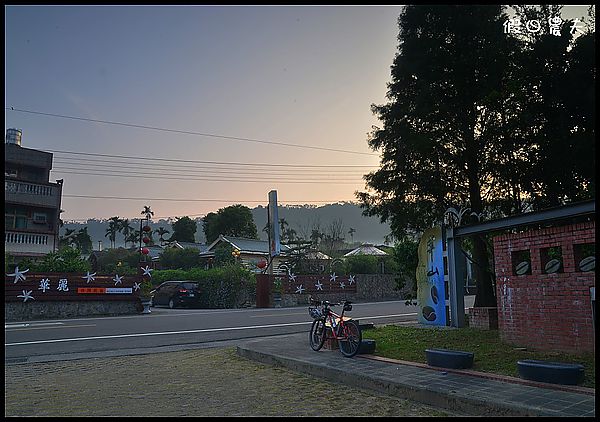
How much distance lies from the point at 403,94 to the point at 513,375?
9.72m

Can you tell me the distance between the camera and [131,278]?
82.4ft

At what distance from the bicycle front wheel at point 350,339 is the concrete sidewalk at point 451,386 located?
154 millimetres

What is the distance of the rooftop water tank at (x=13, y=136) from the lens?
151 ft

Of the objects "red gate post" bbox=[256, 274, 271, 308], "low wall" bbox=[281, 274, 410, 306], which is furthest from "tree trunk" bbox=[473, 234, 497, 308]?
"low wall" bbox=[281, 274, 410, 306]

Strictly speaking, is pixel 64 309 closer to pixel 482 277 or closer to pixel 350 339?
pixel 482 277

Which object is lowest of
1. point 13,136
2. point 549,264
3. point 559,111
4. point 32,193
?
point 549,264

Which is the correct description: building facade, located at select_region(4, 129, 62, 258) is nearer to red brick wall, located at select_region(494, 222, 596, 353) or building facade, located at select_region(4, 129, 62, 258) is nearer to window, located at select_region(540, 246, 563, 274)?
red brick wall, located at select_region(494, 222, 596, 353)

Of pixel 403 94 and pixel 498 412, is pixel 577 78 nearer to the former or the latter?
pixel 403 94

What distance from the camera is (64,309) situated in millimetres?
23000

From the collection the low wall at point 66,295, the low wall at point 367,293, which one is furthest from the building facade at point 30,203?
the low wall at point 367,293

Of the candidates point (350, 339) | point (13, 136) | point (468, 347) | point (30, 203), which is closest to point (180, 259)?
point (30, 203)

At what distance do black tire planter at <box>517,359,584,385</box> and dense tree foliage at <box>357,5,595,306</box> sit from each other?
23.0 ft

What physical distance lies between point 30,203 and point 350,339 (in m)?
39.5

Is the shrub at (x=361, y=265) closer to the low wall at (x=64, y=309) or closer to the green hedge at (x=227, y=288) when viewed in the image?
the green hedge at (x=227, y=288)
